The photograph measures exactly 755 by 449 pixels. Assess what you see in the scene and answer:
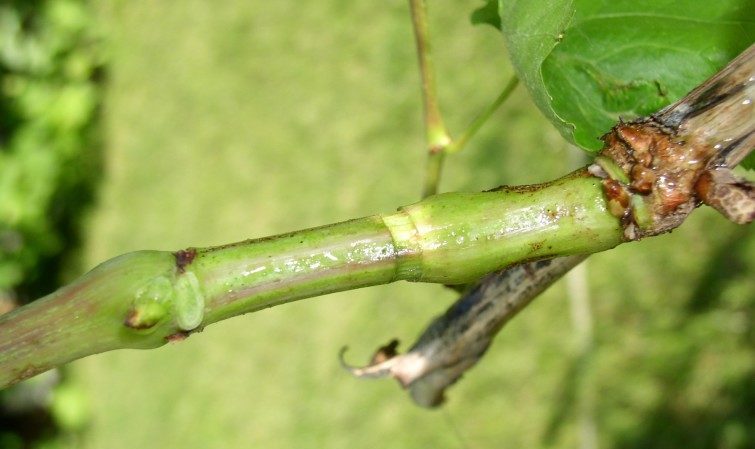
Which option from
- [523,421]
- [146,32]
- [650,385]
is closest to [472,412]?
[523,421]

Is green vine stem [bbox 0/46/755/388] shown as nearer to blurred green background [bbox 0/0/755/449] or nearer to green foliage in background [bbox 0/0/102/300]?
blurred green background [bbox 0/0/755/449]

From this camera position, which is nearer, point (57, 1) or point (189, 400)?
point (189, 400)

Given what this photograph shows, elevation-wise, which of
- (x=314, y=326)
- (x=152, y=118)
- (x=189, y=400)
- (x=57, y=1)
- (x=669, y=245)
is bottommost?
(x=189, y=400)

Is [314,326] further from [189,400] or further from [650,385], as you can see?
[650,385]

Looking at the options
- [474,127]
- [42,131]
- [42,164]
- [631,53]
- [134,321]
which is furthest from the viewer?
[42,131]

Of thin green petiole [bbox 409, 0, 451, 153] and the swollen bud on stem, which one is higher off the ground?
the swollen bud on stem

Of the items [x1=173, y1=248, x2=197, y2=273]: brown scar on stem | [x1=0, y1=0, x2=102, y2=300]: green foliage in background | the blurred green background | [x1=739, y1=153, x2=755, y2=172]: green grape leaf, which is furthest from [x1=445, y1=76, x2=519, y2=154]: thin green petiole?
[x1=0, y1=0, x2=102, y2=300]: green foliage in background

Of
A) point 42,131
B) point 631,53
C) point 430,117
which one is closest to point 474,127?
point 430,117

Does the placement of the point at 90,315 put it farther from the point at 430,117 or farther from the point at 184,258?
Answer: the point at 430,117
